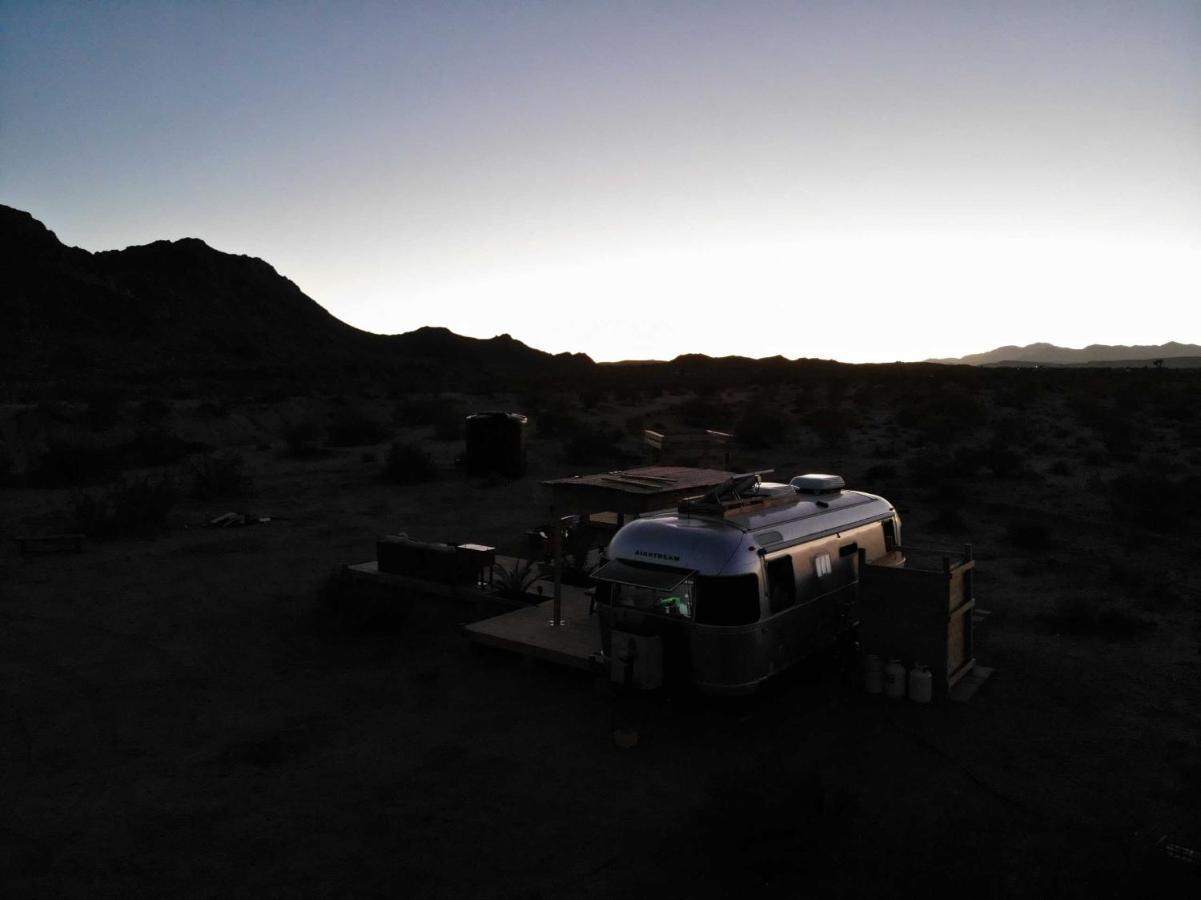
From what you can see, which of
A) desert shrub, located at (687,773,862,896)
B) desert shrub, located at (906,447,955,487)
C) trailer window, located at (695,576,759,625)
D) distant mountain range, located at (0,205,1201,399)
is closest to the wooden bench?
trailer window, located at (695,576,759,625)

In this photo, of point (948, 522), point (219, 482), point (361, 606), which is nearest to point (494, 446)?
point (219, 482)

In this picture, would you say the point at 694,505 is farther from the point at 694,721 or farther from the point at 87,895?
the point at 87,895

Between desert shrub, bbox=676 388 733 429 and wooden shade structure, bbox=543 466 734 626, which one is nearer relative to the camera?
wooden shade structure, bbox=543 466 734 626

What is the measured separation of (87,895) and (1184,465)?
85.2 feet

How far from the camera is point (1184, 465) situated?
22.6 metres

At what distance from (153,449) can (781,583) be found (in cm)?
2283

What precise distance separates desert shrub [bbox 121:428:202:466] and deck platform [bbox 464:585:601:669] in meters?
18.6

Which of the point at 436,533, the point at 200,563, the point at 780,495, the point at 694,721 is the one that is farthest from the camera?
the point at 436,533

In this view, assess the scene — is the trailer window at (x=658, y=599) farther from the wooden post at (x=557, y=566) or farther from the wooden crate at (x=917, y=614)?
the wooden crate at (x=917, y=614)

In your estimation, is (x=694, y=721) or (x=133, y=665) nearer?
(x=694, y=721)

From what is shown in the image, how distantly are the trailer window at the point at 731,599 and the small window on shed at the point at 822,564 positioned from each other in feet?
4.18

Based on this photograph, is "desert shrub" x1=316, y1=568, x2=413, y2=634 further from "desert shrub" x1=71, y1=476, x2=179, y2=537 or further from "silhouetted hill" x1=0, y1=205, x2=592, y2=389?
"silhouetted hill" x1=0, y1=205, x2=592, y2=389

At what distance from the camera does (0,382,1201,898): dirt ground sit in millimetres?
5605

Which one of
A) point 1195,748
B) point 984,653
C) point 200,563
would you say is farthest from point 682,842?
point 200,563
